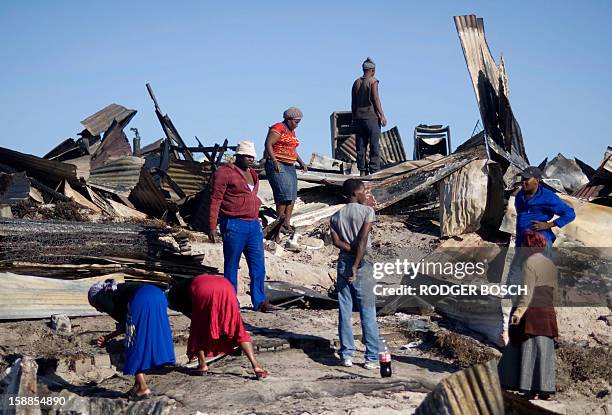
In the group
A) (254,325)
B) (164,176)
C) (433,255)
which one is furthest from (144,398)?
(164,176)

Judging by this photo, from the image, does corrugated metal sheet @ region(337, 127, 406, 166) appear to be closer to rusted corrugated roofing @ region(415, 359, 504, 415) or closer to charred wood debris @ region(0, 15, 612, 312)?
charred wood debris @ region(0, 15, 612, 312)

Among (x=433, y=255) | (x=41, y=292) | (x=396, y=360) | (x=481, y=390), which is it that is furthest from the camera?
(x=433, y=255)

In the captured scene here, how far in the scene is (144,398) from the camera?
24.5 feet

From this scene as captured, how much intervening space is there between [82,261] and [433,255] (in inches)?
173

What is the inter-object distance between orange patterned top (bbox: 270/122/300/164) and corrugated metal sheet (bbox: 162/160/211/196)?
4049mm

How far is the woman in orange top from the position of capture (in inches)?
431

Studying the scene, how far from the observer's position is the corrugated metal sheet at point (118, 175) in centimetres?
1466

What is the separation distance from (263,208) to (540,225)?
22.8 feet

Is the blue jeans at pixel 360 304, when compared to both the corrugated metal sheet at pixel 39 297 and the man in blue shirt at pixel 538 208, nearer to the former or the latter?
the man in blue shirt at pixel 538 208

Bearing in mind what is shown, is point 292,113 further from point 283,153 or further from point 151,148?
point 151,148

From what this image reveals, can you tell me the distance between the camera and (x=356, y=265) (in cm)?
808

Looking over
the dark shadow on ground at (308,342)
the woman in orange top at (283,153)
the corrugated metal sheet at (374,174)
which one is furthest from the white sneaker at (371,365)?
the corrugated metal sheet at (374,174)

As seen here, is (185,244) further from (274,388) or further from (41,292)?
(274,388)

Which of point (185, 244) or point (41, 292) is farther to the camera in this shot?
point (185, 244)
